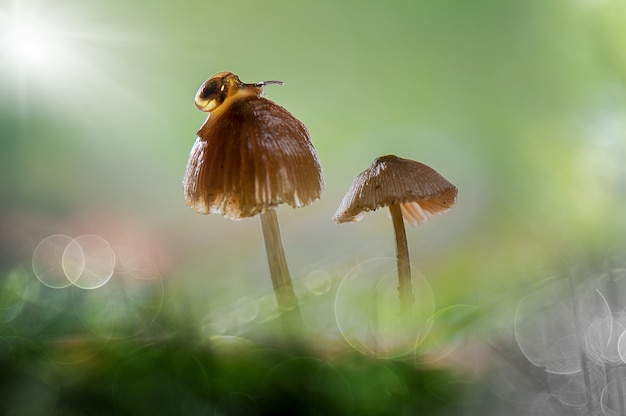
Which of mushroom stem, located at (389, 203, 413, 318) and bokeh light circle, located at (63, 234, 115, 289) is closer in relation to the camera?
bokeh light circle, located at (63, 234, 115, 289)

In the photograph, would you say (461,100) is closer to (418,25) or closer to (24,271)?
(418,25)

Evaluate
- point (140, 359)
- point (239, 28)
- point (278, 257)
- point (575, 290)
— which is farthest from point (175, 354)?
point (239, 28)

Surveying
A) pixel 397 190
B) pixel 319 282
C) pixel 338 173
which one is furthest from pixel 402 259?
pixel 338 173

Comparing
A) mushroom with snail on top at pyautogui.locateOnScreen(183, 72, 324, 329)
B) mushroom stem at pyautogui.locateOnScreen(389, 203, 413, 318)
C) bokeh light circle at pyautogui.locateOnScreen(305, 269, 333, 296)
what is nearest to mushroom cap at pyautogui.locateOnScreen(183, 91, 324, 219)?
mushroom with snail on top at pyautogui.locateOnScreen(183, 72, 324, 329)

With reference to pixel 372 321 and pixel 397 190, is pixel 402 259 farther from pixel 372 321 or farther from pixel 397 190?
pixel 372 321

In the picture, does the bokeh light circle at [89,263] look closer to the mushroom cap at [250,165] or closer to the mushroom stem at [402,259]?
the mushroom cap at [250,165]

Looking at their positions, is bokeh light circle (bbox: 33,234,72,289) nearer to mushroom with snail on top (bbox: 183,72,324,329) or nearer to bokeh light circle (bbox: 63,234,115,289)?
bokeh light circle (bbox: 63,234,115,289)

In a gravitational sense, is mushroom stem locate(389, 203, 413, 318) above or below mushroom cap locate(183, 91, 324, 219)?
below
